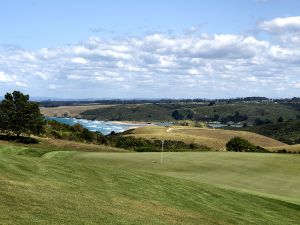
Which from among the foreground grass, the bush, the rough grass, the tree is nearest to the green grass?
the foreground grass

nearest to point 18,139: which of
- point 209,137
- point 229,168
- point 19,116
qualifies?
point 19,116

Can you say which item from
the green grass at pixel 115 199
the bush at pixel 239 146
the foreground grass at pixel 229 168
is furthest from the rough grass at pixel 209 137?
the green grass at pixel 115 199

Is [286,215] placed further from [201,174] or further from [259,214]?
Answer: [201,174]

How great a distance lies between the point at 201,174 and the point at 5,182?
26.7 meters

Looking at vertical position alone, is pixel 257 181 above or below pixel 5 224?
below

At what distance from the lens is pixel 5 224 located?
14742mm

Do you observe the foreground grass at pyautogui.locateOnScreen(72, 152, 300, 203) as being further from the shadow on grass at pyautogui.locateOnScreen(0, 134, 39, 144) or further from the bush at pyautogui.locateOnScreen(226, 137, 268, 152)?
the bush at pyautogui.locateOnScreen(226, 137, 268, 152)

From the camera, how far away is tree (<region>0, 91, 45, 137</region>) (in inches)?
2948

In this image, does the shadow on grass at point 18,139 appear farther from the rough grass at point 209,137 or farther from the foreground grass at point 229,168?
the rough grass at point 209,137

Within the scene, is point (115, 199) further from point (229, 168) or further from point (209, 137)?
point (209, 137)

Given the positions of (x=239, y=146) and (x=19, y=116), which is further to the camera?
(x=239, y=146)

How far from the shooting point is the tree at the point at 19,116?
7488cm

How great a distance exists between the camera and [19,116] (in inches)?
2977

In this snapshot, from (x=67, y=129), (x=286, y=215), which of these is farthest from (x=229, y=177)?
(x=67, y=129)
